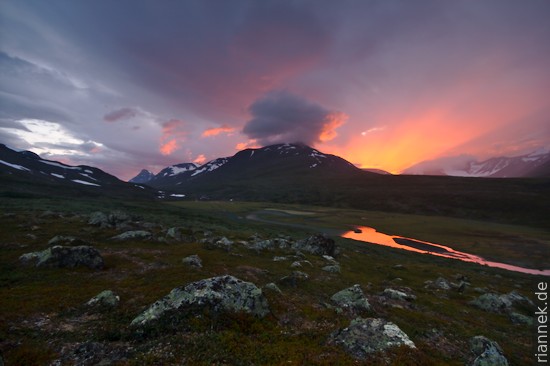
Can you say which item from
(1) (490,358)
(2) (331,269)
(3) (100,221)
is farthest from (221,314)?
(3) (100,221)

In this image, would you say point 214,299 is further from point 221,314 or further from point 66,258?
point 66,258

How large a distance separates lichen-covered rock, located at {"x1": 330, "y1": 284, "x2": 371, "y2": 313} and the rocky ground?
0.10 meters

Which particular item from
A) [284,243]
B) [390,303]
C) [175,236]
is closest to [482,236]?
[284,243]

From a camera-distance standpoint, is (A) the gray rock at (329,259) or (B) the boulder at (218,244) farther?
(A) the gray rock at (329,259)

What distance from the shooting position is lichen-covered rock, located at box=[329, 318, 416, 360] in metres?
14.4

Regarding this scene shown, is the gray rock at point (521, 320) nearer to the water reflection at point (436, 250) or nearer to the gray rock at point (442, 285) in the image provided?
the gray rock at point (442, 285)

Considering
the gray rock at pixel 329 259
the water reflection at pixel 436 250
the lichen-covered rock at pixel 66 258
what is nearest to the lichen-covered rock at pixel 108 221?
the lichen-covered rock at pixel 66 258

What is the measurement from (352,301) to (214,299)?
12191mm

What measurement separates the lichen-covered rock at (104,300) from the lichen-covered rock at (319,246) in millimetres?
33515

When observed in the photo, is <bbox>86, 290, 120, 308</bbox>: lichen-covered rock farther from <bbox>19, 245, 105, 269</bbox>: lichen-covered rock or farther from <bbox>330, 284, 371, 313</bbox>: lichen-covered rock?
<bbox>330, 284, 371, 313</bbox>: lichen-covered rock

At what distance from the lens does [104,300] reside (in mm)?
18547

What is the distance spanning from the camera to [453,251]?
8475cm

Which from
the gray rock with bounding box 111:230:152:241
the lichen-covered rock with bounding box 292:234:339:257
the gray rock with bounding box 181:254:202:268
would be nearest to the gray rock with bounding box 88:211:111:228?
the gray rock with bounding box 111:230:152:241

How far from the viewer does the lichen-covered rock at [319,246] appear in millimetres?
49731
